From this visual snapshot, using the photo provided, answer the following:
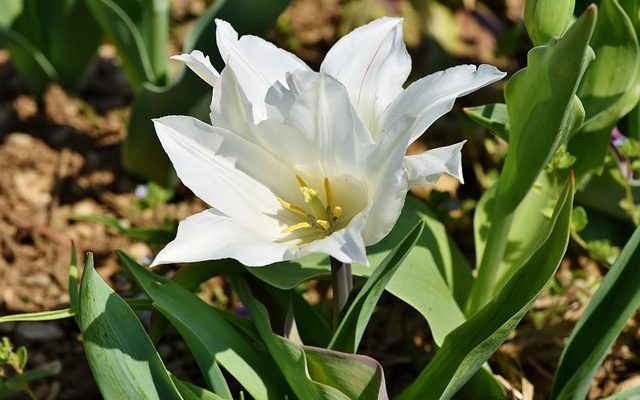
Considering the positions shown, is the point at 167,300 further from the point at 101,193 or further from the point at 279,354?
the point at 101,193

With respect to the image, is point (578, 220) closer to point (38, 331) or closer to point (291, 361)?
point (291, 361)

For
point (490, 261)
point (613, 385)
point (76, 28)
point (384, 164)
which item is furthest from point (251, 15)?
point (613, 385)

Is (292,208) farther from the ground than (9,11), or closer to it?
farther from the ground

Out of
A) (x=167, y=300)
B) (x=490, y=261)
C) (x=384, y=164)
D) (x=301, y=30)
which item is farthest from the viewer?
(x=301, y=30)

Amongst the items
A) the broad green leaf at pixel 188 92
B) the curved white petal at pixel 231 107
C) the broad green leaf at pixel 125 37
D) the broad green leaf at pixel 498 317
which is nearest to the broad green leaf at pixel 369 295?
the broad green leaf at pixel 498 317

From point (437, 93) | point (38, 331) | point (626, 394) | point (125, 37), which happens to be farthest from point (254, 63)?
point (38, 331)

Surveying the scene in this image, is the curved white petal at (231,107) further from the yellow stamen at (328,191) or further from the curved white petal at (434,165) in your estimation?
the curved white petal at (434,165)
